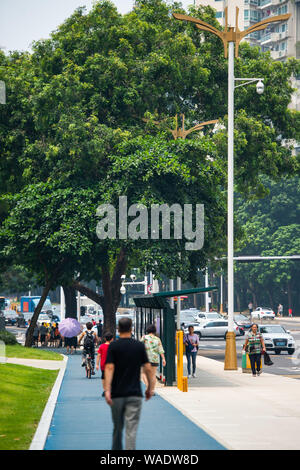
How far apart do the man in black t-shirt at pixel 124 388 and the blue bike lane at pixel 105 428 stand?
2.68m

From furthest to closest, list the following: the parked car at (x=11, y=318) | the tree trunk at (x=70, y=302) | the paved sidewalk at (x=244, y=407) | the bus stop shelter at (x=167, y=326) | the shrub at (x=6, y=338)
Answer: the parked car at (x=11, y=318)
the tree trunk at (x=70, y=302)
the shrub at (x=6, y=338)
the bus stop shelter at (x=167, y=326)
the paved sidewalk at (x=244, y=407)

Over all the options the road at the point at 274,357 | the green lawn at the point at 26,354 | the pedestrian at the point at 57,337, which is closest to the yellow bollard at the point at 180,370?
the road at the point at 274,357

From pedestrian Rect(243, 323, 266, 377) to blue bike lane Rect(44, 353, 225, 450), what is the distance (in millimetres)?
8361

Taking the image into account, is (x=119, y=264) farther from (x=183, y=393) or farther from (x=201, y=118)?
(x=183, y=393)

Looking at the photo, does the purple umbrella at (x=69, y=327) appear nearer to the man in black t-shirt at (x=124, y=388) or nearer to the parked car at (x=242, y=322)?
the parked car at (x=242, y=322)

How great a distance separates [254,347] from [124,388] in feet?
68.6

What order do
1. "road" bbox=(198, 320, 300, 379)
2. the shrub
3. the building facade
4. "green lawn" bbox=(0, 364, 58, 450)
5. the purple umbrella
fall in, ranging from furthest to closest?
the building facade, the purple umbrella, the shrub, "road" bbox=(198, 320, 300, 379), "green lawn" bbox=(0, 364, 58, 450)

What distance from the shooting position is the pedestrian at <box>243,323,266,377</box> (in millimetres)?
30375

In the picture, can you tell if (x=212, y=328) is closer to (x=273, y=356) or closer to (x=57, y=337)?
(x=57, y=337)

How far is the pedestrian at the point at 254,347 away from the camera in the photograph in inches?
1196

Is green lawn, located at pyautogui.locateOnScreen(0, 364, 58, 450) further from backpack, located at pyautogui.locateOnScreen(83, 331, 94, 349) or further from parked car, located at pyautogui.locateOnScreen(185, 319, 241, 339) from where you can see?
parked car, located at pyautogui.locateOnScreen(185, 319, 241, 339)

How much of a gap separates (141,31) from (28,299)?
75084mm

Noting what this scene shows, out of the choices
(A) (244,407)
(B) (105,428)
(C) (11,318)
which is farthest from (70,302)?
(C) (11,318)

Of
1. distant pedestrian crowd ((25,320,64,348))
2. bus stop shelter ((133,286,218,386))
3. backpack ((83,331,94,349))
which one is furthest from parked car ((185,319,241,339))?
bus stop shelter ((133,286,218,386))
